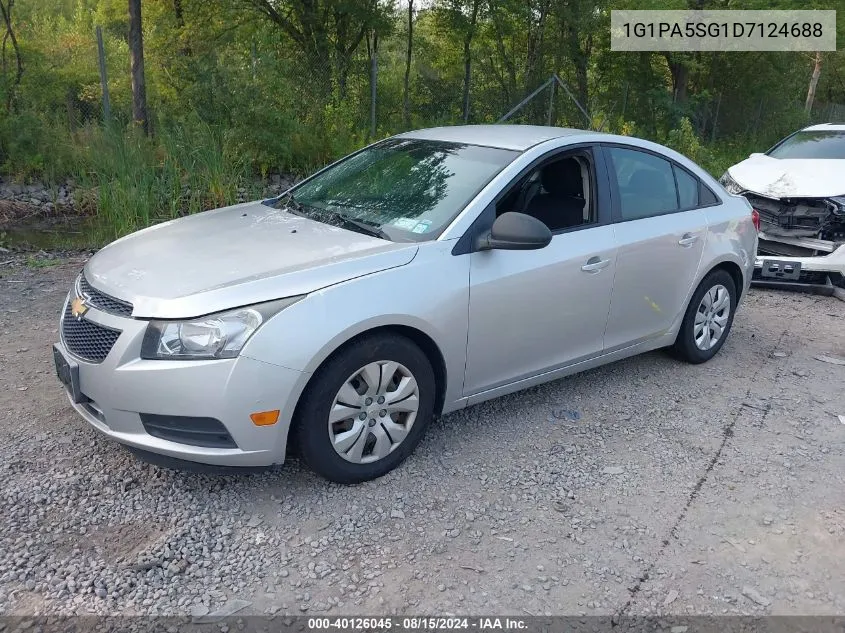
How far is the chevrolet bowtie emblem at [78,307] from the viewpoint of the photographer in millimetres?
3419

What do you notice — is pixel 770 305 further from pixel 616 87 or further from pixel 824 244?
pixel 616 87

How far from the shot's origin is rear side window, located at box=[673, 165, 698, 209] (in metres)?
4.97

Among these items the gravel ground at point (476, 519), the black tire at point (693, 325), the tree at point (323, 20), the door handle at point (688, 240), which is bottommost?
the gravel ground at point (476, 519)

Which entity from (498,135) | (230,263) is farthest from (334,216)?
(498,135)

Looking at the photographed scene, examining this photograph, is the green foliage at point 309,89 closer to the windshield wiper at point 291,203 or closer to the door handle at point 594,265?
the windshield wiper at point 291,203

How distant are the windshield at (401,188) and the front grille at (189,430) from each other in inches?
51.1

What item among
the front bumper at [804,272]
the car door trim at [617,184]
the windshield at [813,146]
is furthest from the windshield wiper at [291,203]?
the windshield at [813,146]

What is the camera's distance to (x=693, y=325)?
5164 mm

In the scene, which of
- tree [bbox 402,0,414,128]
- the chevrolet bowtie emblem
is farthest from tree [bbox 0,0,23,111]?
the chevrolet bowtie emblem

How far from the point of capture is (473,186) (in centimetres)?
394

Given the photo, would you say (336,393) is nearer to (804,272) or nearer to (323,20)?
(804,272)

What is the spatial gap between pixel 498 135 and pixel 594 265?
3.33 ft

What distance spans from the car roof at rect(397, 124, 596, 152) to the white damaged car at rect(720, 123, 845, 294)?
3.27 metres

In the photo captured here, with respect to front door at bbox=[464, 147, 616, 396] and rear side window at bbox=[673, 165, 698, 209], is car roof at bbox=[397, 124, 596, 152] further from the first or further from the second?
rear side window at bbox=[673, 165, 698, 209]
